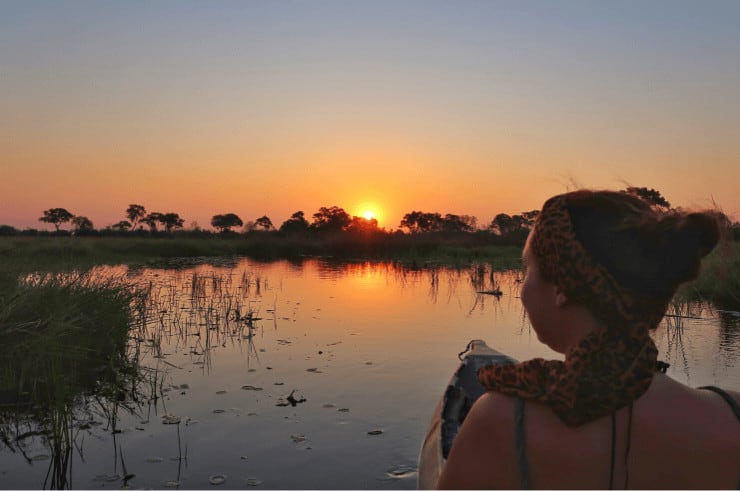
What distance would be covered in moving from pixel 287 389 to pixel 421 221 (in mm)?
115361

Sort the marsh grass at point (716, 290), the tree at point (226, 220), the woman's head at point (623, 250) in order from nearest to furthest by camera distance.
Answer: the woman's head at point (623, 250) → the marsh grass at point (716, 290) → the tree at point (226, 220)

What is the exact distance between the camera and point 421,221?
124 m

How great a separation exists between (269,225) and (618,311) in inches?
5643

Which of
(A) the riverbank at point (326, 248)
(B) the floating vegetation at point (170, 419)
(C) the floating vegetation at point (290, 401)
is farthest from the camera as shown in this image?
(A) the riverbank at point (326, 248)

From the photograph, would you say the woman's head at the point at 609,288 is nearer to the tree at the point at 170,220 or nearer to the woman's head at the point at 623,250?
the woman's head at the point at 623,250

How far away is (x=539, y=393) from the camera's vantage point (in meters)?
1.81

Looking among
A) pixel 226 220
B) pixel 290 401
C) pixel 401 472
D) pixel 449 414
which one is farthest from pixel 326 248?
pixel 226 220

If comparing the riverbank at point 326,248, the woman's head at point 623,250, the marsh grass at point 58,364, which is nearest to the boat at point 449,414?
the woman's head at point 623,250

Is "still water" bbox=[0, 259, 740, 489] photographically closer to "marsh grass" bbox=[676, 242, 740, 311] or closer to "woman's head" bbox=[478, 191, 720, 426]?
"marsh grass" bbox=[676, 242, 740, 311]

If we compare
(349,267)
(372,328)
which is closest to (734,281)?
(372,328)

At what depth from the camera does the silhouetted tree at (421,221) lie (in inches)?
4793

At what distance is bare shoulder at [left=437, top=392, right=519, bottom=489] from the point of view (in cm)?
185

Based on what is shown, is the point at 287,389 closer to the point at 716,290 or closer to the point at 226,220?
the point at 716,290

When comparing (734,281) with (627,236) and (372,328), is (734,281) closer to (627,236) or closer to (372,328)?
(372,328)
